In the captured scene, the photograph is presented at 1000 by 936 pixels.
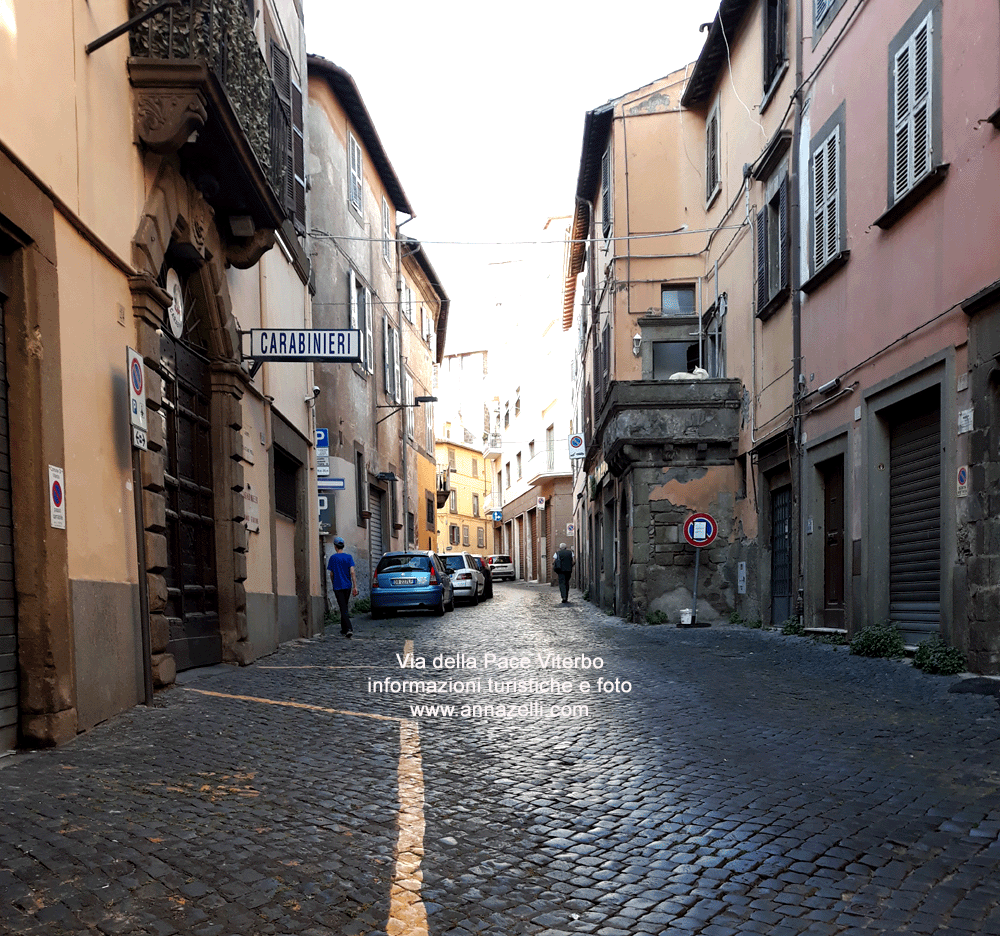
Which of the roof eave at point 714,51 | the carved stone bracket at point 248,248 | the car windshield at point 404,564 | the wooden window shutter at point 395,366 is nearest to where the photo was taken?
the carved stone bracket at point 248,248

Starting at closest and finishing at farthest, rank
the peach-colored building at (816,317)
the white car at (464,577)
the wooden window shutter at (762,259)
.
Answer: the peach-colored building at (816,317), the wooden window shutter at (762,259), the white car at (464,577)

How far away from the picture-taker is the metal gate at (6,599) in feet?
19.5

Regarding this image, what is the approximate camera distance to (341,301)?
23547 mm

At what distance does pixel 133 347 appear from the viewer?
321 inches

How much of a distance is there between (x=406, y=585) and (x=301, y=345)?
33.9 feet

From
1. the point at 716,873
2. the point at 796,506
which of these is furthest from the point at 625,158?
the point at 716,873

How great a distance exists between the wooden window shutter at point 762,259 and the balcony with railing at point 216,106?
7433 mm

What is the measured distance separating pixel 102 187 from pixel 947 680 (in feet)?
25.6

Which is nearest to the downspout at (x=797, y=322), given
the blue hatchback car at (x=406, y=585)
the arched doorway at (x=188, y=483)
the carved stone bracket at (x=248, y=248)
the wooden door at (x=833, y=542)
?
the wooden door at (x=833, y=542)

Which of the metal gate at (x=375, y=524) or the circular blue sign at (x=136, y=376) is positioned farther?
the metal gate at (x=375, y=524)

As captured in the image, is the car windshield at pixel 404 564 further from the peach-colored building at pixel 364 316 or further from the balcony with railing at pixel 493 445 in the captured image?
the balcony with railing at pixel 493 445

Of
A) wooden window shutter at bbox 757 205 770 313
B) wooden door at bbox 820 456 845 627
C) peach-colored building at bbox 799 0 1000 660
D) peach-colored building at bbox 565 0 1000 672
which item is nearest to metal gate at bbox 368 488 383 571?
peach-colored building at bbox 565 0 1000 672

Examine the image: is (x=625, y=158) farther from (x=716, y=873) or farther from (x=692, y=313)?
(x=716, y=873)

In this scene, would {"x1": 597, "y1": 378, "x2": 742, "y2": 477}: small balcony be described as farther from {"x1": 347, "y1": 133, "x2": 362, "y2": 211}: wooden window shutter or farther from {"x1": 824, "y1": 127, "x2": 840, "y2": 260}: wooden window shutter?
{"x1": 347, "y1": 133, "x2": 362, "y2": 211}: wooden window shutter
